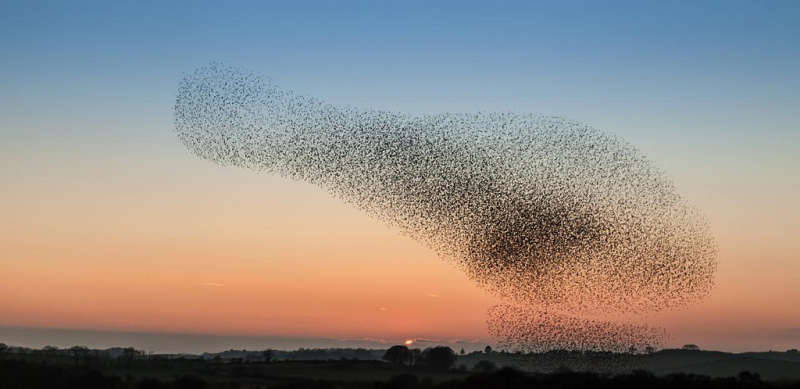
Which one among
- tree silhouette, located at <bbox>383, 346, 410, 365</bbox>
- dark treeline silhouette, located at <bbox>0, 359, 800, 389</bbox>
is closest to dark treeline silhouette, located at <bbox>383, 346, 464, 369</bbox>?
tree silhouette, located at <bbox>383, 346, 410, 365</bbox>

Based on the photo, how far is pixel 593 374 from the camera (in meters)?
75.8

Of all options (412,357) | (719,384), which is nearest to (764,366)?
(719,384)

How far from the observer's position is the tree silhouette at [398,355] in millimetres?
148875

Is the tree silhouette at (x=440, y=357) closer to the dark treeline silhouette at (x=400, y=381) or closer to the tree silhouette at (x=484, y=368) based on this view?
the tree silhouette at (x=484, y=368)

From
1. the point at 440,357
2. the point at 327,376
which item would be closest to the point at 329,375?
the point at 327,376

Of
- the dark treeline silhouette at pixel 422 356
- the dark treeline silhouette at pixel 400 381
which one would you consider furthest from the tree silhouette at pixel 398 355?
the dark treeline silhouette at pixel 400 381

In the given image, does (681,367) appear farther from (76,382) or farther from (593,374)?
(76,382)

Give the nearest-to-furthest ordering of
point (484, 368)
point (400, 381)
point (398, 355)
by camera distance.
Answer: point (400, 381), point (484, 368), point (398, 355)

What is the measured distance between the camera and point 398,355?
498 feet

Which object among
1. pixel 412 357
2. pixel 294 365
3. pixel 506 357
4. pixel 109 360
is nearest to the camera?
pixel 294 365

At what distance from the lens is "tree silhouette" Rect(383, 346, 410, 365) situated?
488 ft

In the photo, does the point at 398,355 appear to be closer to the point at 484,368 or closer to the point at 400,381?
the point at 484,368

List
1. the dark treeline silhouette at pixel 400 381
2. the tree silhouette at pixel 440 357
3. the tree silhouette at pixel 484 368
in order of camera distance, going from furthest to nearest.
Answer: the tree silhouette at pixel 440 357
the tree silhouette at pixel 484 368
the dark treeline silhouette at pixel 400 381

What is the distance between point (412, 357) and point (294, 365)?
150ft
